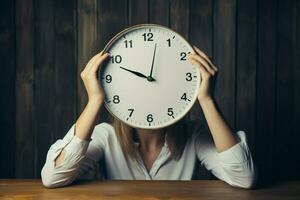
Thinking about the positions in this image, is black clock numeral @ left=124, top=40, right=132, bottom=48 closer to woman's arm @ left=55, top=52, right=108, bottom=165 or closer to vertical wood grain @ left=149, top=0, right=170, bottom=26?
woman's arm @ left=55, top=52, right=108, bottom=165

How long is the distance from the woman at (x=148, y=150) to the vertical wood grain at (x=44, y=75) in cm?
84

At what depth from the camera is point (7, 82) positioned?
7.80 feet

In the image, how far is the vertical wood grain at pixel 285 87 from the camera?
2326 mm

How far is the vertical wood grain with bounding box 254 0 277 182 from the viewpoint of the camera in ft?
7.61

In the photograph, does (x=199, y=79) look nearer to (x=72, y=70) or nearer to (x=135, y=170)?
(x=135, y=170)

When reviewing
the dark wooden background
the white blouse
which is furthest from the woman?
the dark wooden background

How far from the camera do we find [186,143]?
1596 mm

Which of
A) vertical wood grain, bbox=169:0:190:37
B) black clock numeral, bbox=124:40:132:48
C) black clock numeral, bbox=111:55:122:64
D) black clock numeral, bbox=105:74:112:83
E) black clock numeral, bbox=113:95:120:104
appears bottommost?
black clock numeral, bbox=113:95:120:104

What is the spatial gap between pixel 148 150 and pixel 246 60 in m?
0.94

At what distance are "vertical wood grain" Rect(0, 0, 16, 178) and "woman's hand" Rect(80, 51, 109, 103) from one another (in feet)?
4.22

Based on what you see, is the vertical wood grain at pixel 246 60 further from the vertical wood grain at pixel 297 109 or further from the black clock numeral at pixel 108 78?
the black clock numeral at pixel 108 78

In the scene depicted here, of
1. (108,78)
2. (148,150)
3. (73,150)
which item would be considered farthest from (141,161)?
(108,78)

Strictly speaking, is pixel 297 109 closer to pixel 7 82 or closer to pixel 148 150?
pixel 148 150

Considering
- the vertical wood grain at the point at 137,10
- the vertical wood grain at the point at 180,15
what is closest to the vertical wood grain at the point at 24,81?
the vertical wood grain at the point at 137,10
